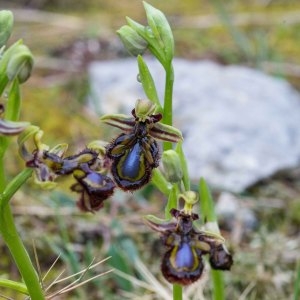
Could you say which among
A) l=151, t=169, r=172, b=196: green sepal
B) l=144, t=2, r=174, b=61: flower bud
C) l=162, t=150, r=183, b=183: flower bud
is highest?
l=144, t=2, r=174, b=61: flower bud

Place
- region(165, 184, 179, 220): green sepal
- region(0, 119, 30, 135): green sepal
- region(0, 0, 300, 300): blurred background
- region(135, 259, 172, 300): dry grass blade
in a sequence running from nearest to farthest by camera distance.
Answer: region(0, 119, 30, 135): green sepal
region(165, 184, 179, 220): green sepal
region(135, 259, 172, 300): dry grass blade
region(0, 0, 300, 300): blurred background

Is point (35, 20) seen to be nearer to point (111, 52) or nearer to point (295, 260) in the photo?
point (111, 52)

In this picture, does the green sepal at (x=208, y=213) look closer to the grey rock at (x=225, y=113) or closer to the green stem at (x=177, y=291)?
the green stem at (x=177, y=291)

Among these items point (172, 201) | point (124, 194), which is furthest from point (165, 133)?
point (124, 194)

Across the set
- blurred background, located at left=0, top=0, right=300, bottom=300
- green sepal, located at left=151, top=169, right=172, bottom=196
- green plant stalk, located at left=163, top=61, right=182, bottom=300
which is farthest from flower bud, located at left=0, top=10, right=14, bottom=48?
blurred background, located at left=0, top=0, right=300, bottom=300

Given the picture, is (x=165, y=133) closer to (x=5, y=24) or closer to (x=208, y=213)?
(x=208, y=213)

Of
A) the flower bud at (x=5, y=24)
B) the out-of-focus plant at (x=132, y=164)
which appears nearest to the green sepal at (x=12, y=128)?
the out-of-focus plant at (x=132, y=164)

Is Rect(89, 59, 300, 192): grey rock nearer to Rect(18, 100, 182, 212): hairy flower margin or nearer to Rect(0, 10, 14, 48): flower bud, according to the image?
Rect(18, 100, 182, 212): hairy flower margin

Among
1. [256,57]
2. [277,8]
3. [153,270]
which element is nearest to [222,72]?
[256,57]
